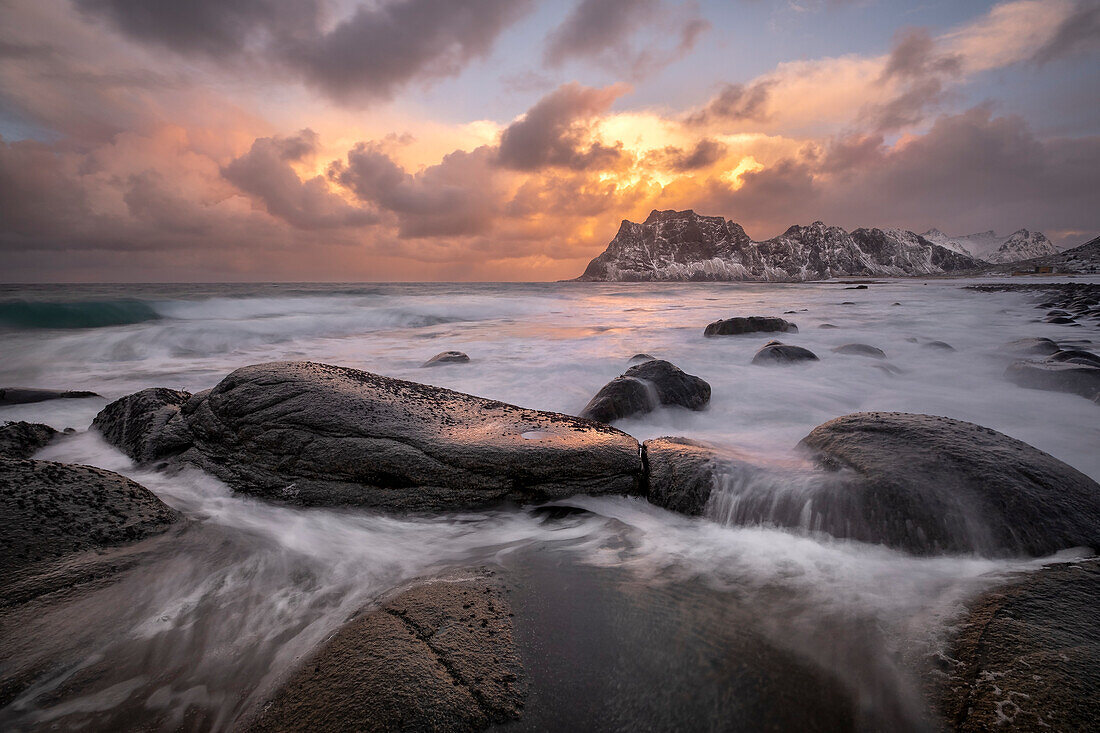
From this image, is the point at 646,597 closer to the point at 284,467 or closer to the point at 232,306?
the point at 284,467

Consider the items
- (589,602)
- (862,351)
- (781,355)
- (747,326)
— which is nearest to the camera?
(589,602)

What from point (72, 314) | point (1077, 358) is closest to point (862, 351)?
point (1077, 358)

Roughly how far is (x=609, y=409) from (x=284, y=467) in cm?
292

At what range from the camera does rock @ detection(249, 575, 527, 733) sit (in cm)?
126

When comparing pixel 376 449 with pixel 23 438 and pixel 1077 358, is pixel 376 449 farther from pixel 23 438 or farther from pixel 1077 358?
pixel 1077 358

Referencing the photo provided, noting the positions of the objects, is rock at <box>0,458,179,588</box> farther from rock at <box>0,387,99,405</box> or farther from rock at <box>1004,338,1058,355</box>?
rock at <box>1004,338,1058,355</box>

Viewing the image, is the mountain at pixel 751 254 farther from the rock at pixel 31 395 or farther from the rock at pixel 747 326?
the rock at pixel 31 395

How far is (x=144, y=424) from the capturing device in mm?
3727

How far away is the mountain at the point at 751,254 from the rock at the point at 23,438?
135215 mm

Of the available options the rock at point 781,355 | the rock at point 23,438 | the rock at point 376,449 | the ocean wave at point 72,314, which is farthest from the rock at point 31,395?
the ocean wave at point 72,314

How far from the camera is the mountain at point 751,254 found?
133250 millimetres

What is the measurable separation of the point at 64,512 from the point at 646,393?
14.3 feet

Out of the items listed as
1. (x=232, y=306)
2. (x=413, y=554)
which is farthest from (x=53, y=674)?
(x=232, y=306)

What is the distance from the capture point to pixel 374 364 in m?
8.87
